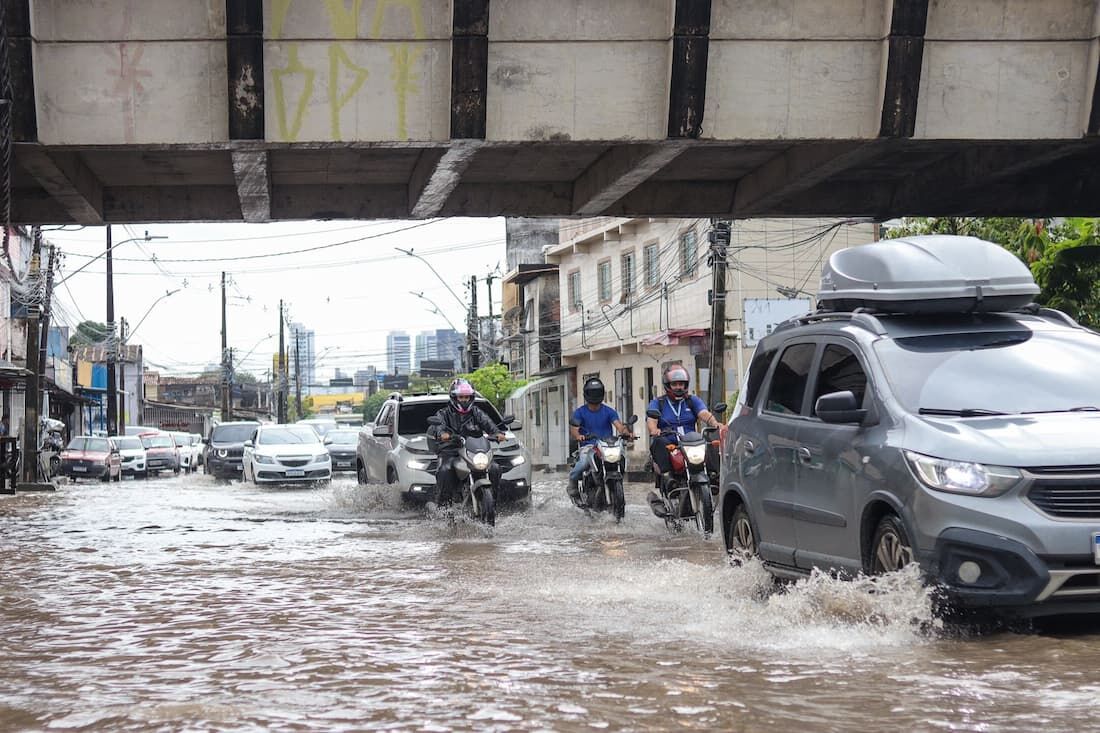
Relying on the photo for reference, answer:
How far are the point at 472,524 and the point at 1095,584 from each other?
9.74m

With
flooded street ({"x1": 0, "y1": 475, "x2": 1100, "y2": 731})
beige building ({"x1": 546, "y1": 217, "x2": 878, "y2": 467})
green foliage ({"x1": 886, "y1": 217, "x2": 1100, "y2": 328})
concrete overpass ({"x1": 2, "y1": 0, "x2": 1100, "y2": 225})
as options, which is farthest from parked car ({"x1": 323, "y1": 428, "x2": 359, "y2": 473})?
flooded street ({"x1": 0, "y1": 475, "x2": 1100, "y2": 731})

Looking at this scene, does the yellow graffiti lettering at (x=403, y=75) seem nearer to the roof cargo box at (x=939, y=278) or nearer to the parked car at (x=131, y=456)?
the roof cargo box at (x=939, y=278)

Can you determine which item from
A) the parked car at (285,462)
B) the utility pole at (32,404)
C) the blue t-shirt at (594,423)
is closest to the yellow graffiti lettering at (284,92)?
the blue t-shirt at (594,423)

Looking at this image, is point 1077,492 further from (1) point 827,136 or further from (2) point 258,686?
(1) point 827,136

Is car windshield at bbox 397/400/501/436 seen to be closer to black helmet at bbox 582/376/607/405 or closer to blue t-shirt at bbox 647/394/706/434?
black helmet at bbox 582/376/607/405

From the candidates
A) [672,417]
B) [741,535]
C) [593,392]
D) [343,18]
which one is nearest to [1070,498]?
[741,535]

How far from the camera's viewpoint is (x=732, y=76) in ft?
44.8

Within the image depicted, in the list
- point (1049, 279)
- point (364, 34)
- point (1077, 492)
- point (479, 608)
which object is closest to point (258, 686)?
point (479, 608)

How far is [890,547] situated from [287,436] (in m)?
26.1

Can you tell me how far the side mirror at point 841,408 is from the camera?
→ 789cm

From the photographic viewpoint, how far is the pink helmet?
15953 mm

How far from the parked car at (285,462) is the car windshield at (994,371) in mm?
23688

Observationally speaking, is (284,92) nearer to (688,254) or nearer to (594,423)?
(594,423)

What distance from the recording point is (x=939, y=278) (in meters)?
8.34
